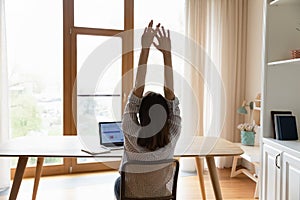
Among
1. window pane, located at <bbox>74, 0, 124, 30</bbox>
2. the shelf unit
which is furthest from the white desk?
window pane, located at <bbox>74, 0, 124, 30</bbox>

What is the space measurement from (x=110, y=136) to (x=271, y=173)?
1.30 meters

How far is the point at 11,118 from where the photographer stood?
12.3ft

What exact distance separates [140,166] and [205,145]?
37.4 inches

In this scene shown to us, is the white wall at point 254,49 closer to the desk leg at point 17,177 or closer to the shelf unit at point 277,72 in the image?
the shelf unit at point 277,72

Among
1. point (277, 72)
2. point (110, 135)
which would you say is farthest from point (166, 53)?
point (277, 72)

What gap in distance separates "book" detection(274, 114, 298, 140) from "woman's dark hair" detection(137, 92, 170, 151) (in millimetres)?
1075

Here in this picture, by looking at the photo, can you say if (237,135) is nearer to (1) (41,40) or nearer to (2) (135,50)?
(2) (135,50)

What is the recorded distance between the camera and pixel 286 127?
2.31 meters

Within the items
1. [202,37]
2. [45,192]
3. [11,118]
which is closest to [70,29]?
[11,118]

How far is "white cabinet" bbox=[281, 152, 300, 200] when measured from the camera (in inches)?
77.1

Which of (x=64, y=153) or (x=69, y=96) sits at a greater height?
(x=69, y=96)

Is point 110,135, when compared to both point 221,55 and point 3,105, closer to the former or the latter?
point 3,105

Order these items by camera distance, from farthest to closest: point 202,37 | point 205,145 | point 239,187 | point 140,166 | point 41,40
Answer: point 202,37 → point 41,40 → point 239,187 → point 205,145 → point 140,166

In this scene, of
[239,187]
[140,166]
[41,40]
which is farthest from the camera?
[41,40]
